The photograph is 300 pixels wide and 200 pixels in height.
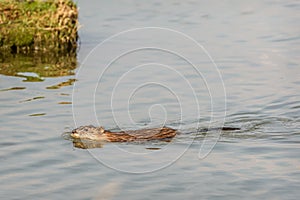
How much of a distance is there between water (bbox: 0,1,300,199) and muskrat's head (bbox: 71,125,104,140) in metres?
0.24

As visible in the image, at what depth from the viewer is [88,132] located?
452 inches

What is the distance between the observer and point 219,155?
35.3ft

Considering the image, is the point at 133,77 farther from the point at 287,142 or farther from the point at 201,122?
the point at 287,142

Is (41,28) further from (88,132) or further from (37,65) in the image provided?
(88,132)

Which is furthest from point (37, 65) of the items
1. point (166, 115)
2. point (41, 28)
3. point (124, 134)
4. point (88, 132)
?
point (124, 134)

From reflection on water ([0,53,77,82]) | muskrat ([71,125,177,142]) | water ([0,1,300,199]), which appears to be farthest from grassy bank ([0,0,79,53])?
muskrat ([71,125,177,142])

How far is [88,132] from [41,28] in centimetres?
814

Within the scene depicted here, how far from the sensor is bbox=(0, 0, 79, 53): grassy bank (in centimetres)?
1903

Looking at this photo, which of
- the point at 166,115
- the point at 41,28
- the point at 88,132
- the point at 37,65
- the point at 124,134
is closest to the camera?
the point at 124,134

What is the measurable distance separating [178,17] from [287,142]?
12205mm

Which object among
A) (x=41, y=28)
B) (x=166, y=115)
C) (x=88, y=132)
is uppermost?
(x=41, y=28)

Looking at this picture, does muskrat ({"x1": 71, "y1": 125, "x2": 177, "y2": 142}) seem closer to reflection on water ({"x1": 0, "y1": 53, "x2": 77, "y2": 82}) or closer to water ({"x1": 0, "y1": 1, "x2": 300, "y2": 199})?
water ({"x1": 0, "y1": 1, "x2": 300, "y2": 199})

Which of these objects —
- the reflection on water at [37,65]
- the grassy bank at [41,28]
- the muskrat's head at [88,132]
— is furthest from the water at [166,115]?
the grassy bank at [41,28]

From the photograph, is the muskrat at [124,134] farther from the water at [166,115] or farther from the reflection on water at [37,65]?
the reflection on water at [37,65]
